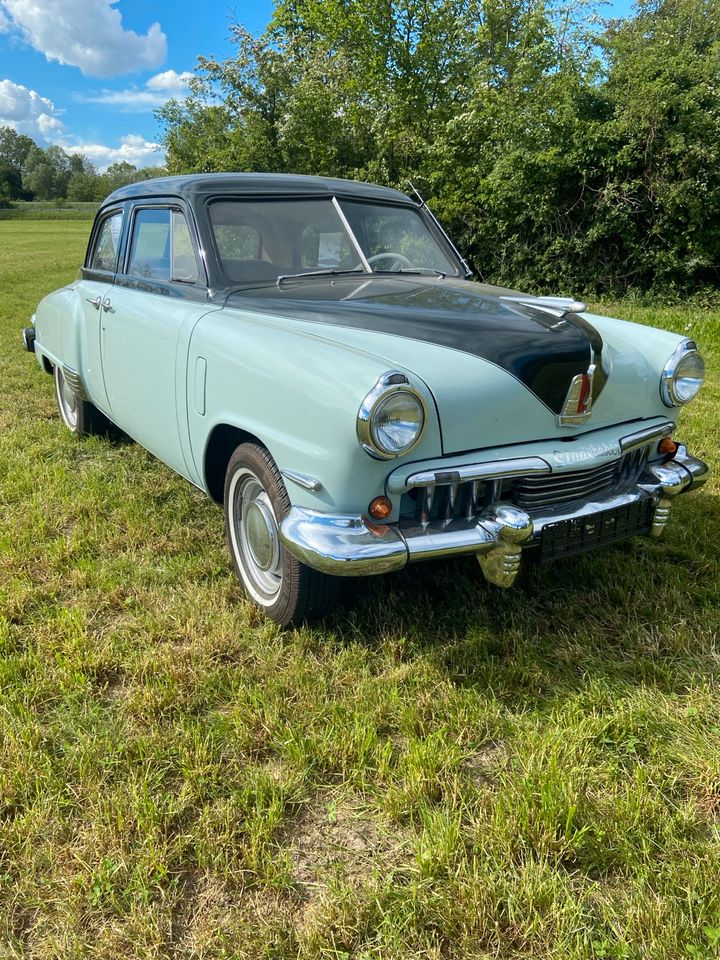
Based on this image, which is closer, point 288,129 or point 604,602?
point 604,602

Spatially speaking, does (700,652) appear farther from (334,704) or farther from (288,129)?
(288,129)

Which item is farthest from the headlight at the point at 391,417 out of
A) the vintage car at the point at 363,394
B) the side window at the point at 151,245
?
the side window at the point at 151,245

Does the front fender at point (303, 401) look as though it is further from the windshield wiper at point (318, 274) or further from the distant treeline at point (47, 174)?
the distant treeline at point (47, 174)

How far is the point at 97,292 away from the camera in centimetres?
392

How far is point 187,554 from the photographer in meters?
3.06

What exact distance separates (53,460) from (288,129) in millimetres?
11258

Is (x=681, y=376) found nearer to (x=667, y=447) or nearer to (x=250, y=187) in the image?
(x=667, y=447)

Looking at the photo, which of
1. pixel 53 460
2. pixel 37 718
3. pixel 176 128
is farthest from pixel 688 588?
pixel 176 128

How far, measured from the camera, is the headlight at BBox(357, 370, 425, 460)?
1951 mm

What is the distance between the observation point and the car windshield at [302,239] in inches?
119

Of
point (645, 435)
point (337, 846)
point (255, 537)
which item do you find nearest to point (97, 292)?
point (255, 537)

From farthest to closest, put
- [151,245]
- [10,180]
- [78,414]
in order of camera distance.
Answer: [10,180] → [78,414] → [151,245]

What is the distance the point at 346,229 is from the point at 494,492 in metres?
1.70

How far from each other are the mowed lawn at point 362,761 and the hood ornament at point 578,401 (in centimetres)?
78
